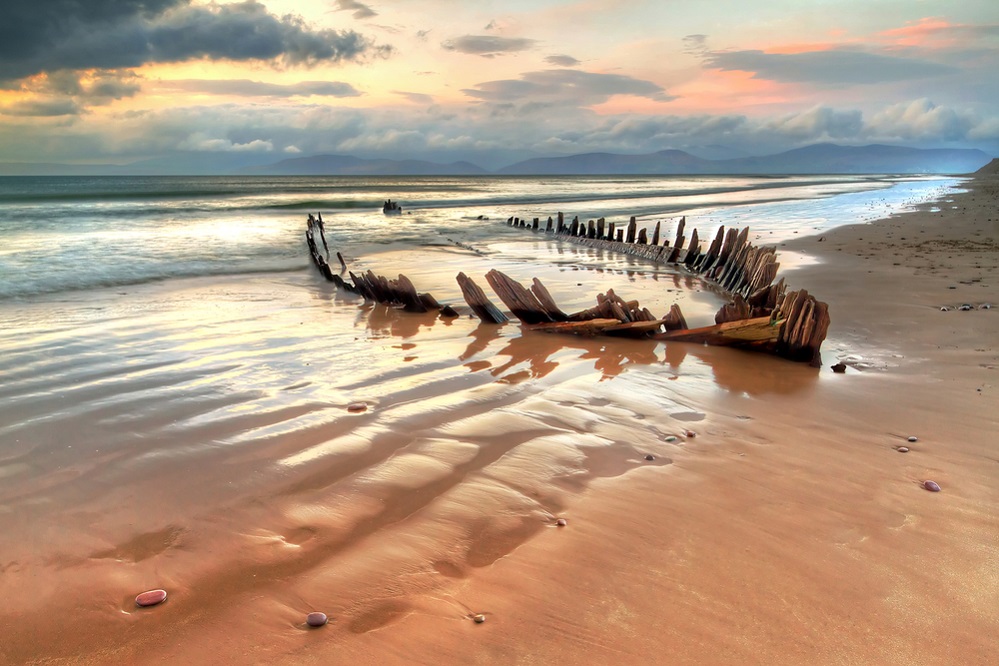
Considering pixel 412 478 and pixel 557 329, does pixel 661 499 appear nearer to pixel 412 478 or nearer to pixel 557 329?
pixel 412 478

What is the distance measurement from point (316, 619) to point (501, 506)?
1141mm

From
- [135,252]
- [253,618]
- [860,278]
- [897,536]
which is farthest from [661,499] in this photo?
[135,252]

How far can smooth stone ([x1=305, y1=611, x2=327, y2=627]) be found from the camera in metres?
2.32

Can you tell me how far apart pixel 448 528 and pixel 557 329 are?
14.9 feet

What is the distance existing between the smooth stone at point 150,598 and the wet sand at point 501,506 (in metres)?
0.03

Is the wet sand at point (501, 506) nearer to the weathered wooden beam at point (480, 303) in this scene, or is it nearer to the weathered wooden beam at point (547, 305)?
the weathered wooden beam at point (547, 305)

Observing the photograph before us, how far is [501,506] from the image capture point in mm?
3207

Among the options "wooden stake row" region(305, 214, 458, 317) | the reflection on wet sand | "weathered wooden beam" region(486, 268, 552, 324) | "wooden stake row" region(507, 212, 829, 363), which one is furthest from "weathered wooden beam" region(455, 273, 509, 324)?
"wooden stake row" region(507, 212, 829, 363)

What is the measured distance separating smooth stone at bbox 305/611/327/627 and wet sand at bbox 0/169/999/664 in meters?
0.03

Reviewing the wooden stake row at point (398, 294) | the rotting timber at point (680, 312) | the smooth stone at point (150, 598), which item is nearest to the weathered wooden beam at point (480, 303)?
the rotting timber at point (680, 312)

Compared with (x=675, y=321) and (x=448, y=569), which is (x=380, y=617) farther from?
(x=675, y=321)

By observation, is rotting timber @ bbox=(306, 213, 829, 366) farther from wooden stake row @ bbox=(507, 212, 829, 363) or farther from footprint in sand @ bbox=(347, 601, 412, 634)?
footprint in sand @ bbox=(347, 601, 412, 634)

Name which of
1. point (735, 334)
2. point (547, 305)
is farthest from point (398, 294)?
point (735, 334)

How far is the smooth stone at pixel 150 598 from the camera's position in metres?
2.49
